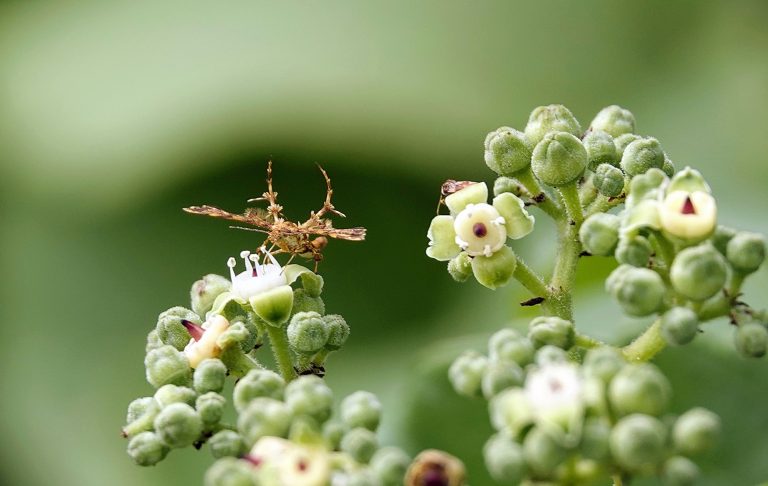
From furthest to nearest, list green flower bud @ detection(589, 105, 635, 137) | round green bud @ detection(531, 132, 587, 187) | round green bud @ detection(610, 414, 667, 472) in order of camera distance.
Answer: green flower bud @ detection(589, 105, 635, 137) < round green bud @ detection(531, 132, 587, 187) < round green bud @ detection(610, 414, 667, 472)

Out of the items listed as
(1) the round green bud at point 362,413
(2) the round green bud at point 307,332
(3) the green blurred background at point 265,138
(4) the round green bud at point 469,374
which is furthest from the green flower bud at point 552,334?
(3) the green blurred background at point 265,138

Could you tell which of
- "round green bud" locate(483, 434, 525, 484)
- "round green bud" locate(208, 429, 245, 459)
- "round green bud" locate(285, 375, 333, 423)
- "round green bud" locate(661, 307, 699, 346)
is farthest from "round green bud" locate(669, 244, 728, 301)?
"round green bud" locate(208, 429, 245, 459)

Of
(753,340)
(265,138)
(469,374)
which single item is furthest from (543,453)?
(265,138)

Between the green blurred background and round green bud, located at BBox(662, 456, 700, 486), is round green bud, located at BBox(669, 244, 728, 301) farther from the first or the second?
the green blurred background

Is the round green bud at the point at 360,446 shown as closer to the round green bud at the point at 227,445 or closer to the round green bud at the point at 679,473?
the round green bud at the point at 227,445

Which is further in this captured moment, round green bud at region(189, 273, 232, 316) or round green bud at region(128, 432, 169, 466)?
round green bud at region(189, 273, 232, 316)

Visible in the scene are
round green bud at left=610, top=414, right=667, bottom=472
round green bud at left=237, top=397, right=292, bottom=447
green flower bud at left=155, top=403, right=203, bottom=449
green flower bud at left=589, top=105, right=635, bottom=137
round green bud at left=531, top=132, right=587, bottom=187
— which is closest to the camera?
round green bud at left=610, top=414, right=667, bottom=472
